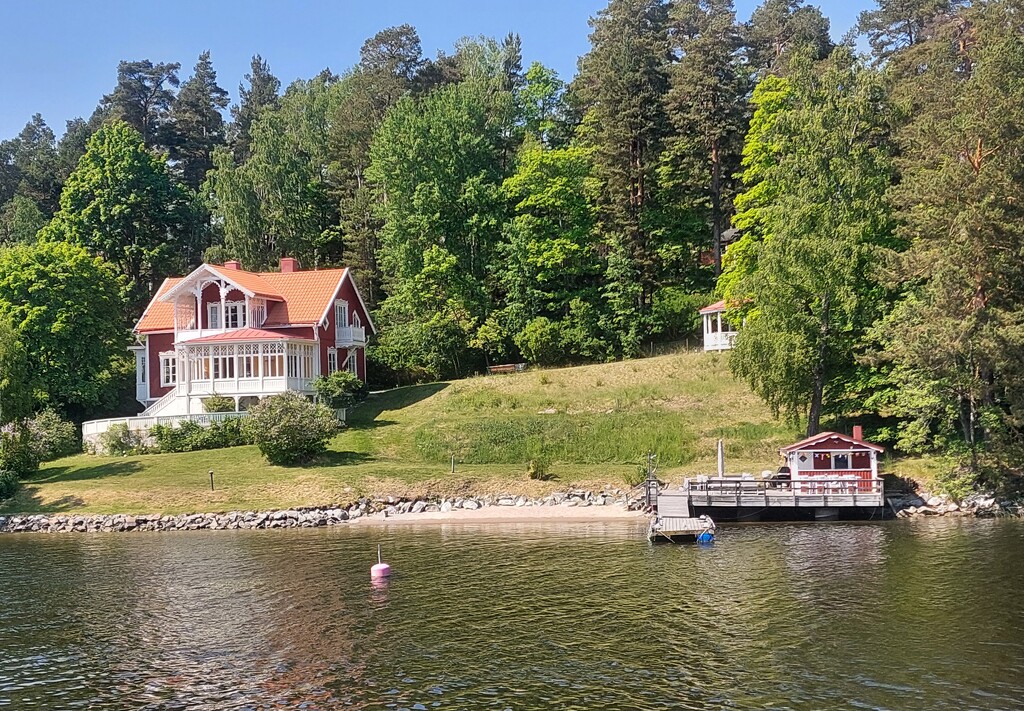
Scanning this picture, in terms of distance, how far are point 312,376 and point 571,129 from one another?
33812 millimetres

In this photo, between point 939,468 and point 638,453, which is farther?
point 638,453

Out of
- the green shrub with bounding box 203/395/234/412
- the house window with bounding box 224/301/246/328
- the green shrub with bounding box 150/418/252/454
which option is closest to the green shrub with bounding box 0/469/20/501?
the green shrub with bounding box 150/418/252/454

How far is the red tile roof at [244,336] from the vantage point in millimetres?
53031

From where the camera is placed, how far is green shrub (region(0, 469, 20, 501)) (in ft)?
142

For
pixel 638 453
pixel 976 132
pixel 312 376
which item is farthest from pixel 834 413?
pixel 312 376

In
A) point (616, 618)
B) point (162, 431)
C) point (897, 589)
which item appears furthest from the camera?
point (162, 431)

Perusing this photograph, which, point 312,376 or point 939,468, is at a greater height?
point 312,376

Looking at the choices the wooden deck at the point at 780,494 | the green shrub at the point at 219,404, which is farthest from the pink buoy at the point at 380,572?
the green shrub at the point at 219,404

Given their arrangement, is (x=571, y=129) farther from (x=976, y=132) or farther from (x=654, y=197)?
(x=976, y=132)

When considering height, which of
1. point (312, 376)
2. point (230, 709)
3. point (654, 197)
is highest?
point (654, 197)

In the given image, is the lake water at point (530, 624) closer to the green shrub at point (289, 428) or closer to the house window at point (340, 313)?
the green shrub at point (289, 428)

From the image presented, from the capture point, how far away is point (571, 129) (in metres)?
75.5

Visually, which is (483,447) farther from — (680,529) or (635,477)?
(680,529)

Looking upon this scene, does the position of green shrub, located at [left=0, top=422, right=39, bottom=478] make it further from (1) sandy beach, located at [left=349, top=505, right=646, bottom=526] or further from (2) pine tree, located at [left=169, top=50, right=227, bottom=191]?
(2) pine tree, located at [left=169, top=50, right=227, bottom=191]
